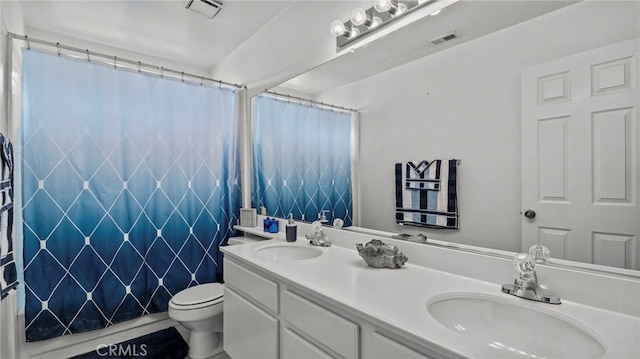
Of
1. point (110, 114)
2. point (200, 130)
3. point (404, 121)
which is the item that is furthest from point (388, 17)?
point (110, 114)

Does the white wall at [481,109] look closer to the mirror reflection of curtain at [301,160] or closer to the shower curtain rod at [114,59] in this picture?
the mirror reflection of curtain at [301,160]

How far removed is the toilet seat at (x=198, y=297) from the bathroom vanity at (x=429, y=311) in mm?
604

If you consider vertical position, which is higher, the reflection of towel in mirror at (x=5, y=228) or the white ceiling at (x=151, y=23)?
the white ceiling at (x=151, y=23)

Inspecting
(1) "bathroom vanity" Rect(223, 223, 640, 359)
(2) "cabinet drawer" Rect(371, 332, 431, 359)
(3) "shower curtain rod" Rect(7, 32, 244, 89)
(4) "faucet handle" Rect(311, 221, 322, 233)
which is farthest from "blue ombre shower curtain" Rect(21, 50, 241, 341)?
(2) "cabinet drawer" Rect(371, 332, 431, 359)

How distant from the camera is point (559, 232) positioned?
3.22 feet

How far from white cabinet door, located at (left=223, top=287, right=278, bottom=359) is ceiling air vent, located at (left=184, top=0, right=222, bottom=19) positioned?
1.80m

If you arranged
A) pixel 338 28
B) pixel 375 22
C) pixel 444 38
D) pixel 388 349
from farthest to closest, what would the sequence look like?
pixel 338 28
pixel 375 22
pixel 444 38
pixel 388 349

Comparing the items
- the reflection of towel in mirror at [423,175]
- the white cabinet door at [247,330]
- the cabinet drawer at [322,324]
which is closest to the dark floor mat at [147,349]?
the white cabinet door at [247,330]

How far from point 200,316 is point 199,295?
183 millimetres

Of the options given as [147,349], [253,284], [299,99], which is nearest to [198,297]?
[147,349]

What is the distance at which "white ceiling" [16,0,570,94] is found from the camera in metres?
1.46

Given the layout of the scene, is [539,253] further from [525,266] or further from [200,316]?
[200,316]

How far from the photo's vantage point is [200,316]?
1888 mm

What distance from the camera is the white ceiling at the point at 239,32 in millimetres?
1464
